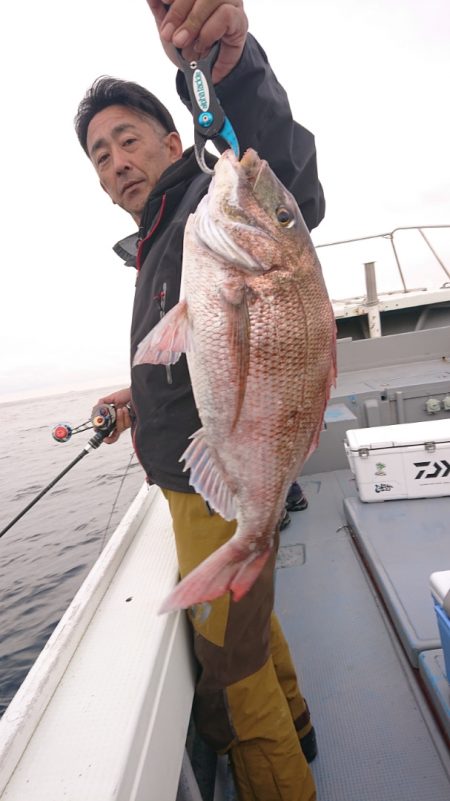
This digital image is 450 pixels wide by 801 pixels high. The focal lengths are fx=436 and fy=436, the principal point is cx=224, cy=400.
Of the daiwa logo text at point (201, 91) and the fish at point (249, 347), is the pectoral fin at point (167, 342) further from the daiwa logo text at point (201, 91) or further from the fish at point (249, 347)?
the daiwa logo text at point (201, 91)

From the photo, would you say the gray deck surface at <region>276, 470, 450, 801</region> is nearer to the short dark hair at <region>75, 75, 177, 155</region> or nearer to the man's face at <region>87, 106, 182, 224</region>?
the man's face at <region>87, 106, 182, 224</region>

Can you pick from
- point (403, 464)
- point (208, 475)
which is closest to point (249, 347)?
point (208, 475)

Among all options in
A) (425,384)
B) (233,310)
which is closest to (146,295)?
(233,310)

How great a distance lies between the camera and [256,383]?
123 centimetres

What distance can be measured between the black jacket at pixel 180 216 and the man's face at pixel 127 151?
297mm

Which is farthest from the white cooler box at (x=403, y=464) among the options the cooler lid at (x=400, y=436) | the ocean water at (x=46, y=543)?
the ocean water at (x=46, y=543)

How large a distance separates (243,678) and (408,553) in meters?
1.59

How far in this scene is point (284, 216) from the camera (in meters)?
1.31

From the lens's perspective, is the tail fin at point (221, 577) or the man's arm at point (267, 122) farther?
the man's arm at point (267, 122)

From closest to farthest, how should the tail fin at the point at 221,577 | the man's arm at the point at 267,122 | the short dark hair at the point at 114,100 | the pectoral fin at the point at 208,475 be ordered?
the tail fin at the point at 221,577
the pectoral fin at the point at 208,475
the man's arm at the point at 267,122
the short dark hair at the point at 114,100

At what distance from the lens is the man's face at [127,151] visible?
1.91m

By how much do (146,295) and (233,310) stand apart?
0.62 metres

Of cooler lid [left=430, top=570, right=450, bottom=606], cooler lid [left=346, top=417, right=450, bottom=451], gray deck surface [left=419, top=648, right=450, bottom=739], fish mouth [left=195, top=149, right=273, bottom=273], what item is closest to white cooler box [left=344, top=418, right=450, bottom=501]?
cooler lid [left=346, top=417, right=450, bottom=451]

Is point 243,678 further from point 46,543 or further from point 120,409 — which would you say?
point 46,543
